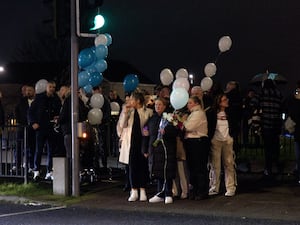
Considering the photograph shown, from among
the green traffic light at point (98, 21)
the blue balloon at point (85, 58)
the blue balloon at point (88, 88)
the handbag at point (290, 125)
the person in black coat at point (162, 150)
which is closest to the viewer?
the person in black coat at point (162, 150)

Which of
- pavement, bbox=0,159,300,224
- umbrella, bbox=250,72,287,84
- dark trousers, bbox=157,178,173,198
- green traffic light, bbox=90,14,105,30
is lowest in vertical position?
pavement, bbox=0,159,300,224

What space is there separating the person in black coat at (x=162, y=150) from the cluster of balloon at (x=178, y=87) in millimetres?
370

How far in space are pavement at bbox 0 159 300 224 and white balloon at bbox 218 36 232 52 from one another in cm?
316

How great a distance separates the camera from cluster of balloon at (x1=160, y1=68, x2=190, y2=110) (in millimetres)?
10203

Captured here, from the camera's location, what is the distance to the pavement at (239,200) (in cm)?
906

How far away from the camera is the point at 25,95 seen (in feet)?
44.3

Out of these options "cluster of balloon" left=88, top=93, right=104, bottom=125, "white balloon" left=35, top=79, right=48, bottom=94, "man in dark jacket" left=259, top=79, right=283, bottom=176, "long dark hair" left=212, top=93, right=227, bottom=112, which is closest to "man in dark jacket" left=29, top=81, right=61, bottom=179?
"white balloon" left=35, top=79, right=48, bottom=94

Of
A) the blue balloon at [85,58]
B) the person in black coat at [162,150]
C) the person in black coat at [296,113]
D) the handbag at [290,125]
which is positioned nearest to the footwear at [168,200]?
the person in black coat at [162,150]

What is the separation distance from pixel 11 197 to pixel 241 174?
4.90m

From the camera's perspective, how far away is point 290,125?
37.2 feet

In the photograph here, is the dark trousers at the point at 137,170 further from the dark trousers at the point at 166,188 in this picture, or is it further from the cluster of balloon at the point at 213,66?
the cluster of balloon at the point at 213,66

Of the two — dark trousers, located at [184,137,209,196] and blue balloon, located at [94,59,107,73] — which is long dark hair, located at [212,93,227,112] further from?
blue balloon, located at [94,59,107,73]

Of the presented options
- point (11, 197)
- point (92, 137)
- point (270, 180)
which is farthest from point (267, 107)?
point (11, 197)

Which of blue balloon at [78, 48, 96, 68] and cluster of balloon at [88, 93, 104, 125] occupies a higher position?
blue balloon at [78, 48, 96, 68]
